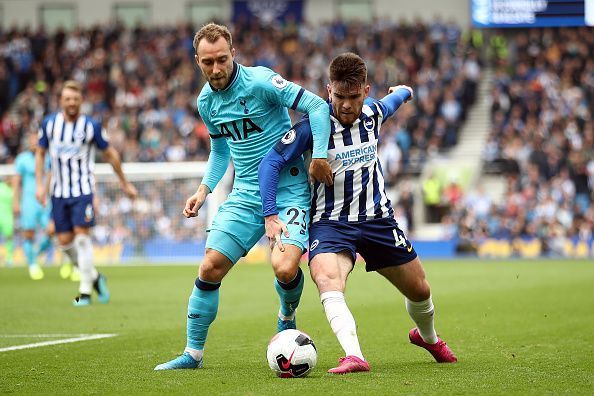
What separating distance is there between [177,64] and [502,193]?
11397 millimetres

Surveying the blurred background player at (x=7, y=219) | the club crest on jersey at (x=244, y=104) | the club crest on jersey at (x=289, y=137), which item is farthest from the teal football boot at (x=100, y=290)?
the blurred background player at (x=7, y=219)

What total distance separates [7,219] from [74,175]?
910 cm

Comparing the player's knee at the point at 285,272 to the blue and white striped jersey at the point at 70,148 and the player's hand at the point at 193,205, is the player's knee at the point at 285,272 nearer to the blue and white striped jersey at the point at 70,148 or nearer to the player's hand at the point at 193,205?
the player's hand at the point at 193,205

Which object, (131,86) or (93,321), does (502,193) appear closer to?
(131,86)

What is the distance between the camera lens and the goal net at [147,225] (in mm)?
24594

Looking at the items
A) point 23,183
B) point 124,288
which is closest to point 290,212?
point 124,288

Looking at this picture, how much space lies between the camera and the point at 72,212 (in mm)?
12938

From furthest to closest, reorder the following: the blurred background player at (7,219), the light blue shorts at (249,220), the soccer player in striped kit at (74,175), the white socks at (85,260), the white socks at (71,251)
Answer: the blurred background player at (7,219), the white socks at (71,251), the soccer player in striped kit at (74,175), the white socks at (85,260), the light blue shorts at (249,220)

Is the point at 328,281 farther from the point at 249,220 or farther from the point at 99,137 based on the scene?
the point at 99,137

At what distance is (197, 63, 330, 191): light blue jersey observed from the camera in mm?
7204

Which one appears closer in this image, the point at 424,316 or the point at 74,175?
the point at 424,316

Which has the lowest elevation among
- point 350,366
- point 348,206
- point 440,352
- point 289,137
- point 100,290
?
point 100,290

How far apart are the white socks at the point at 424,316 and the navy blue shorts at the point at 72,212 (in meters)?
6.53

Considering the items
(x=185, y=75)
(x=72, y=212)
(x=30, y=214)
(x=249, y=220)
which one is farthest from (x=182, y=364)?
(x=185, y=75)
